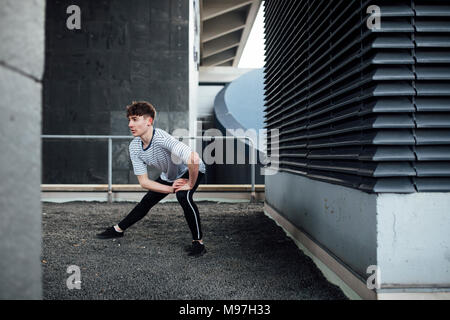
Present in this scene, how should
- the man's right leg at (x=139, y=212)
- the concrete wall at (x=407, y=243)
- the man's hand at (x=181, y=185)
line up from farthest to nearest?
1. the man's right leg at (x=139, y=212)
2. the man's hand at (x=181, y=185)
3. the concrete wall at (x=407, y=243)

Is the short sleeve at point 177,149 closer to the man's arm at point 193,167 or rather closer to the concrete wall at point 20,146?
the man's arm at point 193,167

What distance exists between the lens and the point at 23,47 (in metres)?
1.30

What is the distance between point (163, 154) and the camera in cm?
352

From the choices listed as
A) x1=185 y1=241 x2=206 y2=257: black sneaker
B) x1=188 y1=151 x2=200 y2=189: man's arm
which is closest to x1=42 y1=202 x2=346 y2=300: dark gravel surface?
x1=185 y1=241 x2=206 y2=257: black sneaker

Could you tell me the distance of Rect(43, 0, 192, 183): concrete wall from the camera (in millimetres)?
8484

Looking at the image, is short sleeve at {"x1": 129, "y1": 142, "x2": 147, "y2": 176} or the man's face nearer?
the man's face

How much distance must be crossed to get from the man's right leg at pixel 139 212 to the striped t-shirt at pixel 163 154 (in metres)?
0.27

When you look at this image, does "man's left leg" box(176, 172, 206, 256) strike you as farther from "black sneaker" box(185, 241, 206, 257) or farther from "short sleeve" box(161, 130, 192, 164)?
"short sleeve" box(161, 130, 192, 164)

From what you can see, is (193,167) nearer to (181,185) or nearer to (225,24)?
(181,185)

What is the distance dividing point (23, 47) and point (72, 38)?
8.16 metres

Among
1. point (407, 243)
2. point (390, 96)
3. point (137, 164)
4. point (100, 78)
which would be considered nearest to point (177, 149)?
point (137, 164)

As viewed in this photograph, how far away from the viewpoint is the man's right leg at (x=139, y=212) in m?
3.83

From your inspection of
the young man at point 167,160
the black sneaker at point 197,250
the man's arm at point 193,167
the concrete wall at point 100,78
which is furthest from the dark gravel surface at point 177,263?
the concrete wall at point 100,78

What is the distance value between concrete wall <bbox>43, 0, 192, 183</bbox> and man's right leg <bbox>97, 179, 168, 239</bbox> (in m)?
4.57
